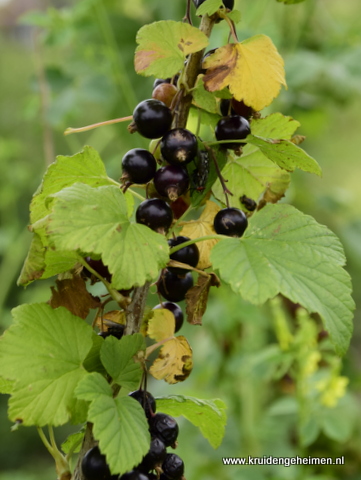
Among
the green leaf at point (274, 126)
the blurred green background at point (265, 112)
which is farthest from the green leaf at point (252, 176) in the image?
the blurred green background at point (265, 112)

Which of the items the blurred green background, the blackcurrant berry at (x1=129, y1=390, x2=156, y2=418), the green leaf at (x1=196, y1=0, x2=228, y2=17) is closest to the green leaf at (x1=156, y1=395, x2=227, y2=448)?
the blackcurrant berry at (x1=129, y1=390, x2=156, y2=418)

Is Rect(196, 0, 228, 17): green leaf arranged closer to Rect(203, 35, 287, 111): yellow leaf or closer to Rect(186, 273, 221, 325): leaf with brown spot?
Rect(203, 35, 287, 111): yellow leaf

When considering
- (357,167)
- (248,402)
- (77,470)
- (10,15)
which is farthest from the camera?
(10,15)

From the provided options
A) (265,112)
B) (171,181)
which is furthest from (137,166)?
(265,112)

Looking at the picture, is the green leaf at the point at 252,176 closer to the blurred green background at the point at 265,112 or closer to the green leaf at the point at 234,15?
the green leaf at the point at 234,15

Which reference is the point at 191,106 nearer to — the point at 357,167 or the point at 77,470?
the point at 77,470

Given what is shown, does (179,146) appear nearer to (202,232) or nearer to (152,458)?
(202,232)

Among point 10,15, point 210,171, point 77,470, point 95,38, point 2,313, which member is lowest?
point 10,15

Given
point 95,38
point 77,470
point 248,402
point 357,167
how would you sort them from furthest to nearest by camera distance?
point 357,167 → point 95,38 → point 248,402 → point 77,470

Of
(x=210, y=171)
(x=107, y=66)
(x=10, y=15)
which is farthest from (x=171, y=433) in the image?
(x=10, y=15)
